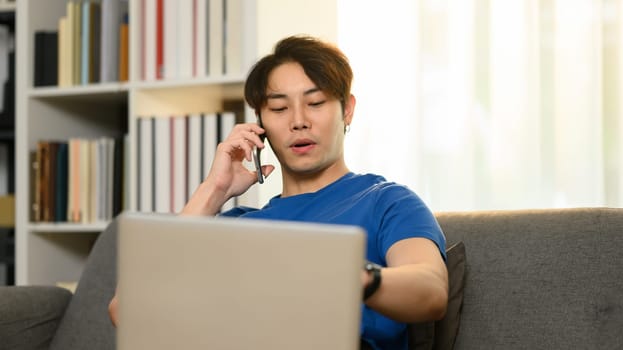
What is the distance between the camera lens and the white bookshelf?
256 centimetres

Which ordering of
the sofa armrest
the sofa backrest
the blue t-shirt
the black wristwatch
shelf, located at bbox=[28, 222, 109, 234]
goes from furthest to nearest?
shelf, located at bbox=[28, 222, 109, 234] < the sofa armrest < the sofa backrest < the blue t-shirt < the black wristwatch

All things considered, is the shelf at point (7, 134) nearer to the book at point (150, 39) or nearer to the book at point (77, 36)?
the book at point (77, 36)

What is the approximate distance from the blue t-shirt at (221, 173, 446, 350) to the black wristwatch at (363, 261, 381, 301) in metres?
→ 0.33

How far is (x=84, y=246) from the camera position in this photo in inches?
122

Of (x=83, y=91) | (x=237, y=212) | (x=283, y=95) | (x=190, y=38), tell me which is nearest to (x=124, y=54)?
(x=83, y=91)

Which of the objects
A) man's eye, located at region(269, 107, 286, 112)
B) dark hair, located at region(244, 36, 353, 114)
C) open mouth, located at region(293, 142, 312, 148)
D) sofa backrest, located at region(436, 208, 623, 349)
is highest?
dark hair, located at region(244, 36, 353, 114)

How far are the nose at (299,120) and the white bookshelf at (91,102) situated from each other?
76cm

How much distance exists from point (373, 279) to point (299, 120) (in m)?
0.62

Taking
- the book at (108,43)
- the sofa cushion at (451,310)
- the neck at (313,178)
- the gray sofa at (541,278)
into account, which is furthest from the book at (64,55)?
the sofa cushion at (451,310)

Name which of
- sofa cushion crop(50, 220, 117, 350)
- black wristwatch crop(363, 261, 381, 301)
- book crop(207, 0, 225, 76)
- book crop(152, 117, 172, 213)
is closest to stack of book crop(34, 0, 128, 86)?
book crop(152, 117, 172, 213)

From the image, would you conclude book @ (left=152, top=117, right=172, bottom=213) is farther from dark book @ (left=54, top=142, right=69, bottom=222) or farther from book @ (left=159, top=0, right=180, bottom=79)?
dark book @ (left=54, top=142, right=69, bottom=222)

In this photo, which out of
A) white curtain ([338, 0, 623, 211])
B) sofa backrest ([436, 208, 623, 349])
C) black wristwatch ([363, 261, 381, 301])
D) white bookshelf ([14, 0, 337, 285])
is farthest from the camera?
white bookshelf ([14, 0, 337, 285])

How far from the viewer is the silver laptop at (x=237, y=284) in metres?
0.91

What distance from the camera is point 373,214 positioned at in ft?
5.23
